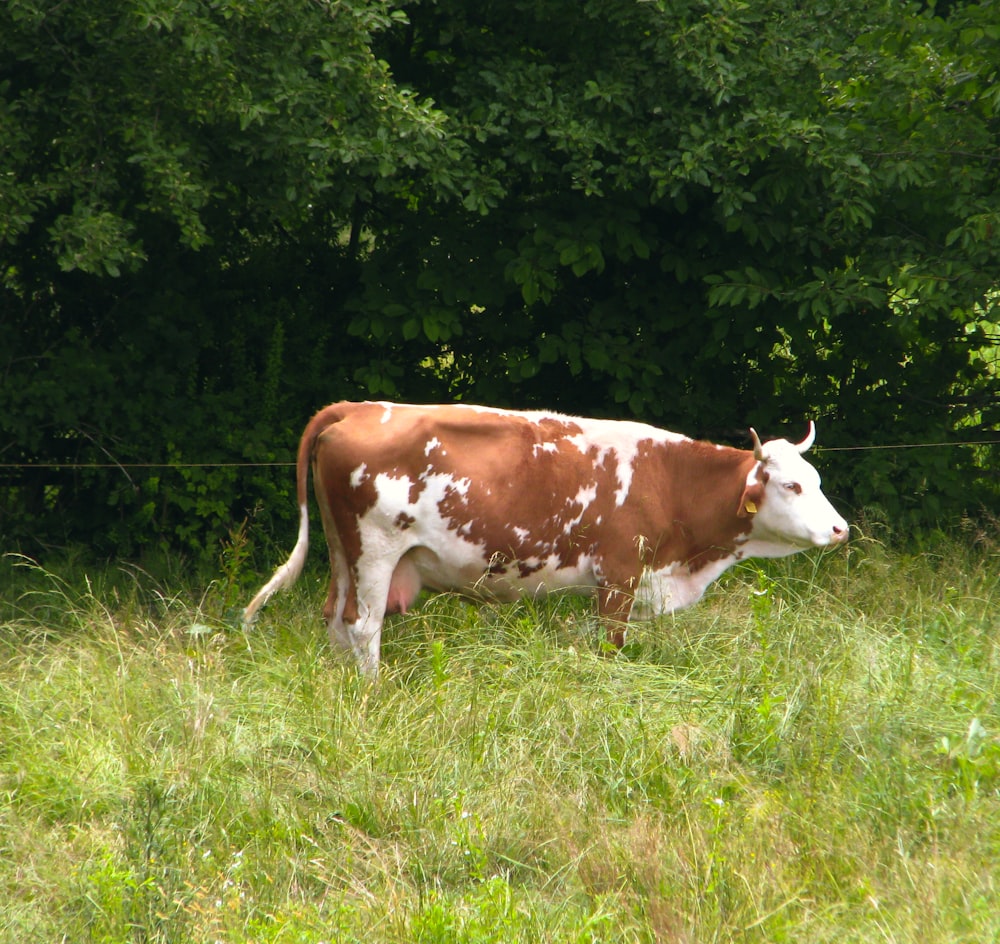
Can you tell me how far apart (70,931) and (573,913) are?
1.50 metres

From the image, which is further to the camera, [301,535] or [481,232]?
[481,232]

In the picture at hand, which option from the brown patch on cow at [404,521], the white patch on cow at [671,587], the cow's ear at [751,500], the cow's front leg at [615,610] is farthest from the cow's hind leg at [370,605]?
the cow's ear at [751,500]

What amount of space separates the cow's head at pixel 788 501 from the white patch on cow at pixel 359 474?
1890 millimetres

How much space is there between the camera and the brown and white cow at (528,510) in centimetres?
597

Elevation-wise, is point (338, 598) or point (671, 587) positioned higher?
point (671, 587)

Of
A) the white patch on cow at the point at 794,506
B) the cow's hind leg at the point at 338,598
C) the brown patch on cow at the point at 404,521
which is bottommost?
the cow's hind leg at the point at 338,598

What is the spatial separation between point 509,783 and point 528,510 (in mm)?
1838

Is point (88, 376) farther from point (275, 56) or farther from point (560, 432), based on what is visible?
point (560, 432)

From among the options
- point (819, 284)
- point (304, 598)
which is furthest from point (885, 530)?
point (304, 598)

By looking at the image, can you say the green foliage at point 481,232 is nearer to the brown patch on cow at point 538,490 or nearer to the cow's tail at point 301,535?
the cow's tail at point 301,535

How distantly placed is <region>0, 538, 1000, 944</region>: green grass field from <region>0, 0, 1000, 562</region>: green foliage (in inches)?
85.3

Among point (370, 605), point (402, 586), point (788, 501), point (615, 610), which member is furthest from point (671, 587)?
point (370, 605)

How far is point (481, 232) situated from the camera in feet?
26.5

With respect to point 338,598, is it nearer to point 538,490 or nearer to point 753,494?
point 538,490
